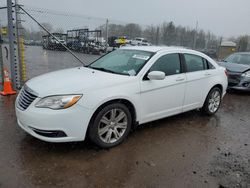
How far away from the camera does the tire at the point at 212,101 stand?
5155mm

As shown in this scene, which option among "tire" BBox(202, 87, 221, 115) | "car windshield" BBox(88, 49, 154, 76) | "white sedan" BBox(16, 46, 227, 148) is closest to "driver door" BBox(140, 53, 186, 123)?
"white sedan" BBox(16, 46, 227, 148)

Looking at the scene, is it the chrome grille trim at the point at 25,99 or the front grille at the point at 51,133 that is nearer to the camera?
the front grille at the point at 51,133

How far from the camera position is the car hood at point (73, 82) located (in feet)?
10.3

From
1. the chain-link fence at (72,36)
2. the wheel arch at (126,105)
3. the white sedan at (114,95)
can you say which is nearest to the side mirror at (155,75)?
the white sedan at (114,95)

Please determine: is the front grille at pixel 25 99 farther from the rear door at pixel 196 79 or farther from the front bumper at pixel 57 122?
the rear door at pixel 196 79

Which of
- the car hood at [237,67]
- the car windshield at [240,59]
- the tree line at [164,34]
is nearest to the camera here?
the car hood at [237,67]

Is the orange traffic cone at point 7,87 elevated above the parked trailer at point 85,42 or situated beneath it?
situated beneath

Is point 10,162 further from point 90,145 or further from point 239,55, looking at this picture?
point 239,55

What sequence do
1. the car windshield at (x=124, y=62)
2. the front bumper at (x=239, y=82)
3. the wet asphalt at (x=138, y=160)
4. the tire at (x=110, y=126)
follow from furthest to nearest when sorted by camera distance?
the front bumper at (x=239, y=82) → the car windshield at (x=124, y=62) → the tire at (x=110, y=126) → the wet asphalt at (x=138, y=160)

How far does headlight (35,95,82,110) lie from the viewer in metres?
3.01

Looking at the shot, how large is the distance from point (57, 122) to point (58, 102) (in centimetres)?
27

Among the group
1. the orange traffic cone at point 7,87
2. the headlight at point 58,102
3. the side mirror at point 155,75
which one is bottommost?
the orange traffic cone at point 7,87

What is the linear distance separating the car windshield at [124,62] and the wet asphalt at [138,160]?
3.96 ft

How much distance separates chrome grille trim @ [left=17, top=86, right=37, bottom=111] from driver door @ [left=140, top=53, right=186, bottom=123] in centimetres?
173
